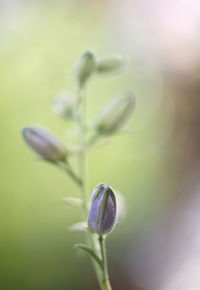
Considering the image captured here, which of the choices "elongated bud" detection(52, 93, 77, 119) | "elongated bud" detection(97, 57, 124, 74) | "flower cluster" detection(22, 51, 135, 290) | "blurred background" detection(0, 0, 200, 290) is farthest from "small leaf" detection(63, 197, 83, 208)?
"blurred background" detection(0, 0, 200, 290)

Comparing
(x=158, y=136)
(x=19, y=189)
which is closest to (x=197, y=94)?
(x=158, y=136)

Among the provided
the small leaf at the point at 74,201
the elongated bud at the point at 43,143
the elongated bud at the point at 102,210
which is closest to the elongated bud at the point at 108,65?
the elongated bud at the point at 43,143

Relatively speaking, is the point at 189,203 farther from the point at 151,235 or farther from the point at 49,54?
the point at 49,54

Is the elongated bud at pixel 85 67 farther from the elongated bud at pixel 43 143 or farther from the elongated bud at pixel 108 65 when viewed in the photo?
the elongated bud at pixel 43 143

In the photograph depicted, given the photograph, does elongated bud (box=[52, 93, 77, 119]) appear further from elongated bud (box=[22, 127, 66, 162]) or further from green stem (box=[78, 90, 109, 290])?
elongated bud (box=[22, 127, 66, 162])

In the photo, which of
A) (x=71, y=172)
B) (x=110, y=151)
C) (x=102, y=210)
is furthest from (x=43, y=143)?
(x=110, y=151)
